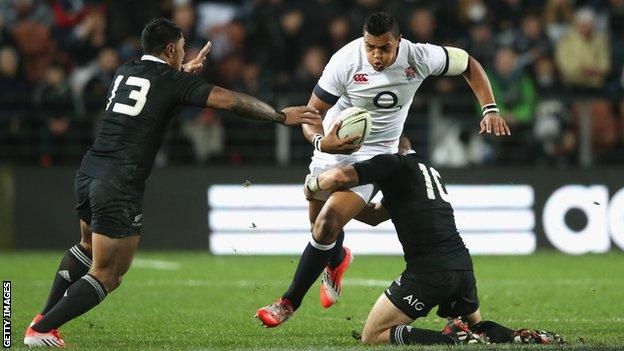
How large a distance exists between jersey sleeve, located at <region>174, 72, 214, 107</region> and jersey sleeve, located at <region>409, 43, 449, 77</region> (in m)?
1.97

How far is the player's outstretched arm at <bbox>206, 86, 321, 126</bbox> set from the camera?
677 cm

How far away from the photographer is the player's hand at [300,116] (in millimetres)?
6930

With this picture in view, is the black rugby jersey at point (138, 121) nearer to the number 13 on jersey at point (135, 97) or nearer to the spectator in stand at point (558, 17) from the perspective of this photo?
the number 13 on jersey at point (135, 97)

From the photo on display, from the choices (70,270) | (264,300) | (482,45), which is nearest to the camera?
(70,270)

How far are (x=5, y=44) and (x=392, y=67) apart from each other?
819 centimetres

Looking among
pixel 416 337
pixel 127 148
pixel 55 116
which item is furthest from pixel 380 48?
pixel 55 116

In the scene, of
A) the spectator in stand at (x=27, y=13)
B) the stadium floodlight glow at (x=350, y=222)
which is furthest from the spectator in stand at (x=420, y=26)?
the spectator in stand at (x=27, y=13)

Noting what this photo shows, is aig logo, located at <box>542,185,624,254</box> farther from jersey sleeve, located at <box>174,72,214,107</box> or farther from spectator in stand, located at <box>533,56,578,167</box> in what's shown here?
jersey sleeve, located at <box>174,72,214,107</box>

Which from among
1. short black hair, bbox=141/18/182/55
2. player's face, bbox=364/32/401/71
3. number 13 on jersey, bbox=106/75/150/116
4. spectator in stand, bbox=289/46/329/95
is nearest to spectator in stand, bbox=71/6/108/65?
spectator in stand, bbox=289/46/329/95

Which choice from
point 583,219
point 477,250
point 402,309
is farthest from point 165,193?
point 402,309

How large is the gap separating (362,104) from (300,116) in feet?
4.77

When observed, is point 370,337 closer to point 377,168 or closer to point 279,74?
point 377,168

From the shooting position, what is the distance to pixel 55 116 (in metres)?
14.8

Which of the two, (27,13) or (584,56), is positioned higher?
(27,13)
